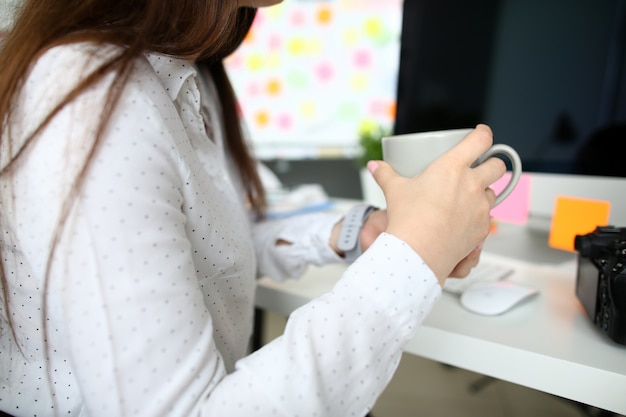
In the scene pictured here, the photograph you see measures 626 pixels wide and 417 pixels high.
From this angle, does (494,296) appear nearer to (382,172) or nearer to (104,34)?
(382,172)

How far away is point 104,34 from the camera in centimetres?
36

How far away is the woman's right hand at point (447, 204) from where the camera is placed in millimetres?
364

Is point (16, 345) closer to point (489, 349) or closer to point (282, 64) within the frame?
point (489, 349)

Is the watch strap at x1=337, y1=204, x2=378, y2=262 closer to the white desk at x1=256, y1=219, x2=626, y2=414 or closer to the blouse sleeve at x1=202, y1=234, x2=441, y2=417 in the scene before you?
the white desk at x1=256, y1=219, x2=626, y2=414

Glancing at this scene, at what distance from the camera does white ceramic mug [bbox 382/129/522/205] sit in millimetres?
414

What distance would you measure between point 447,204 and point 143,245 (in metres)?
0.25

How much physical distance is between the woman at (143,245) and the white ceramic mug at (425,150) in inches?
0.7

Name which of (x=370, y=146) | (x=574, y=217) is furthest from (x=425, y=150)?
(x=370, y=146)

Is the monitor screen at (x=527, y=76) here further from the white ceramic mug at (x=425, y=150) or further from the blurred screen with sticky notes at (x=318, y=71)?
the blurred screen with sticky notes at (x=318, y=71)

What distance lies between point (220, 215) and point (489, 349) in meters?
0.32

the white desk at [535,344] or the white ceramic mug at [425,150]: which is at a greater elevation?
the white ceramic mug at [425,150]

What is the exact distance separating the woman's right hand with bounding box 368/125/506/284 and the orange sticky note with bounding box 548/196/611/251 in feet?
1.19

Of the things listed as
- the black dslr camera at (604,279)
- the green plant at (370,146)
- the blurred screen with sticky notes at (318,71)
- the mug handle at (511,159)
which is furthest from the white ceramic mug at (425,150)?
the blurred screen with sticky notes at (318,71)

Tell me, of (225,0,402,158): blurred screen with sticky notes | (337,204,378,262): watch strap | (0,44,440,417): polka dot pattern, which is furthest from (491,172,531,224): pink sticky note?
(225,0,402,158): blurred screen with sticky notes
